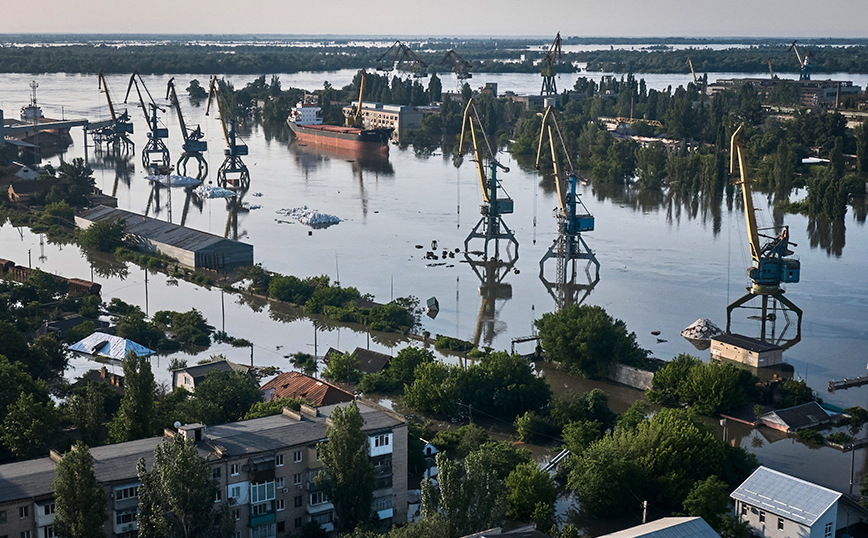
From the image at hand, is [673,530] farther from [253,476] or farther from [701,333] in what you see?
[701,333]

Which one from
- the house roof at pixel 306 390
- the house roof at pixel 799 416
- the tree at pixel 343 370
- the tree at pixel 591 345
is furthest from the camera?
the tree at pixel 591 345

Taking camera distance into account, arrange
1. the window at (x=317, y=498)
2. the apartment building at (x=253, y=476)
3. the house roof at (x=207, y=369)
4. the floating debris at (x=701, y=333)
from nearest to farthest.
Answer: the apartment building at (x=253, y=476), the window at (x=317, y=498), the house roof at (x=207, y=369), the floating debris at (x=701, y=333)

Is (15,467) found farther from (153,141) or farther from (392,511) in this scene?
(153,141)

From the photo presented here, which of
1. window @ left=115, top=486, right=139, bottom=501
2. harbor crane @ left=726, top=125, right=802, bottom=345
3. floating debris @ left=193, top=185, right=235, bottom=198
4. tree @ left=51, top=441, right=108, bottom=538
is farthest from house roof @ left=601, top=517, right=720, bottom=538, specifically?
floating debris @ left=193, top=185, right=235, bottom=198

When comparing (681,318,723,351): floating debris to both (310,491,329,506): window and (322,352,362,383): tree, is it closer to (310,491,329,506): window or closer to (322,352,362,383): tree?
(322,352,362,383): tree

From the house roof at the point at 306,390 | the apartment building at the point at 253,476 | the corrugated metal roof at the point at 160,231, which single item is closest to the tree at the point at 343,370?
the house roof at the point at 306,390

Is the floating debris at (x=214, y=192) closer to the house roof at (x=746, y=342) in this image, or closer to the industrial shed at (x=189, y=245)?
the industrial shed at (x=189, y=245)

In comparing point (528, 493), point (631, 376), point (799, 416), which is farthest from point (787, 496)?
point (631, 376)
